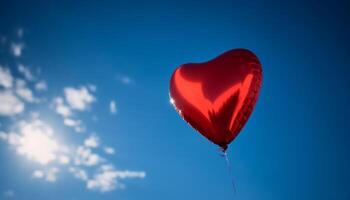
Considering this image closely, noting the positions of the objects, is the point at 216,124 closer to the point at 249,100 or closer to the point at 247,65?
the point at 249,100

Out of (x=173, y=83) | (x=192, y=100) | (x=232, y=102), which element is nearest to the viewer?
(x=232, y=102)

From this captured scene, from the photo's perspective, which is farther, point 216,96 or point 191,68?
point 191,68

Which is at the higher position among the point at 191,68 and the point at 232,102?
the point at 191,68

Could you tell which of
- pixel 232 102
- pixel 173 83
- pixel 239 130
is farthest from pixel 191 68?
pixel 239 130

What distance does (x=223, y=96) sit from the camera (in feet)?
21.6

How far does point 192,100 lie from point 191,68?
1.01 metres

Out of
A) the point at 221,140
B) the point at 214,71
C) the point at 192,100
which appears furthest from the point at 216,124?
the point at 214,71

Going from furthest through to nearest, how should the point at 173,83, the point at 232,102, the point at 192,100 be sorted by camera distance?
the point at 173,83 < the point at 192,100 < the point at 232,102

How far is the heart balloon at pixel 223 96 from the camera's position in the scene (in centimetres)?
651

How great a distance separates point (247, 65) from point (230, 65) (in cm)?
41

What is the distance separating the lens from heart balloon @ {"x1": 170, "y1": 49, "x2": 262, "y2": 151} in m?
6.51

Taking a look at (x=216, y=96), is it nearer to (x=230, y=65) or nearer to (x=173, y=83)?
(x=230, y=65)

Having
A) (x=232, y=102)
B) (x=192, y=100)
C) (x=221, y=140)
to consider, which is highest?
(x=192, y=100)

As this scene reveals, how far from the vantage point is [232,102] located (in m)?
6.51
